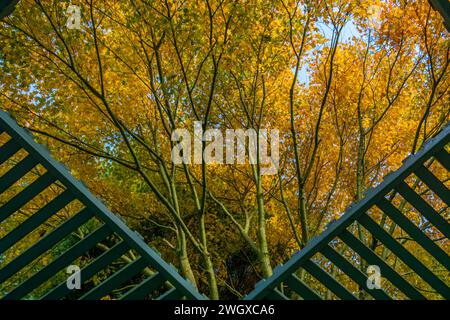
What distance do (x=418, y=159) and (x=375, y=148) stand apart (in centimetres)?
795

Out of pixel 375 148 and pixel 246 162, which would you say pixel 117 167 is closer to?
pixel 246 162

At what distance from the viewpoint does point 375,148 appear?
982 cm

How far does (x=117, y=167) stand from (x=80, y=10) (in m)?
6.19

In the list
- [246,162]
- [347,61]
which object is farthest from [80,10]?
[347,61]

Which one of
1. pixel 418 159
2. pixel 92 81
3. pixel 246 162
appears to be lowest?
pixel 418 159

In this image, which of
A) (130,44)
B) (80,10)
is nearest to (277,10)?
(130,44)
